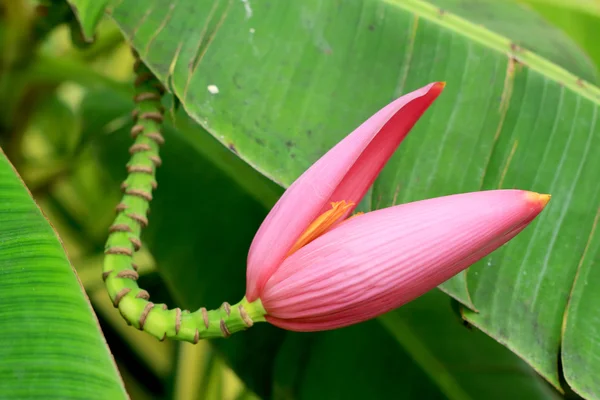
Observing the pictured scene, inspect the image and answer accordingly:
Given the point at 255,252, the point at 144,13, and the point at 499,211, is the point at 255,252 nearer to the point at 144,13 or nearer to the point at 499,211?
the point at 499,211

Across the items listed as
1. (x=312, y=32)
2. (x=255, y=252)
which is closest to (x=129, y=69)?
(x=312, y=32)

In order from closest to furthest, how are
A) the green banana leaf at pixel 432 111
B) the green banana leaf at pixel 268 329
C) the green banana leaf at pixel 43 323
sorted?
the green banana leaf at pixel 43 323 → the green banana leaf at pixel 432 111 → the green banana leaf at pixel 268 329

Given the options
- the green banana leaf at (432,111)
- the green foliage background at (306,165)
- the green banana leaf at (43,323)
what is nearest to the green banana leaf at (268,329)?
the green foliage background at (306,165)

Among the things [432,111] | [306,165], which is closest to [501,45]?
[432,111]

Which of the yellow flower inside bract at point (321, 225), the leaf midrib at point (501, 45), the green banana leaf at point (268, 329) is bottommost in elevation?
the green banana leaf at point (268, 329)

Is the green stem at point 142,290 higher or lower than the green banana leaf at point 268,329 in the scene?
higher

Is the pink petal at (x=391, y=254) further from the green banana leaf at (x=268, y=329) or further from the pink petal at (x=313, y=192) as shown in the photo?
the green banana leaf at (x=268, y=329)
